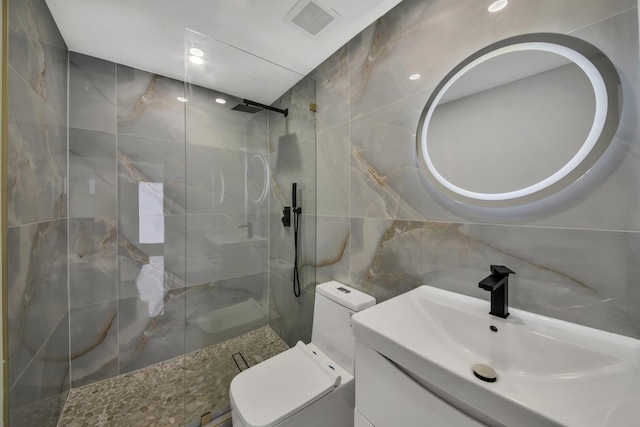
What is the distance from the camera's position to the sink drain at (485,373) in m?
0.64

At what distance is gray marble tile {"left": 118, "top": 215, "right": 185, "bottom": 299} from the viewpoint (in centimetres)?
180

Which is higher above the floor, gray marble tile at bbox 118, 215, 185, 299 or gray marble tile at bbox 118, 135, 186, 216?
gray marble tile at bbox 118, 135, 186, 216

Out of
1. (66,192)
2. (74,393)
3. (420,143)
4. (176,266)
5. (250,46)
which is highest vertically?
(250,46)

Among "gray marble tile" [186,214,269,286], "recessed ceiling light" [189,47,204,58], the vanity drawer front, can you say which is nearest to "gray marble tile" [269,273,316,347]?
"gray marble tile" [186,214,269,286]

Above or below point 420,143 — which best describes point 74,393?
below

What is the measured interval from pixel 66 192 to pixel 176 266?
899mm

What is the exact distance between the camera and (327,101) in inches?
67.1

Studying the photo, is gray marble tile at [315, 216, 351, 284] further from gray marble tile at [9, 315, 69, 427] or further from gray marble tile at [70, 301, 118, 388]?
gray marble tile at [70, 301, 118, 388]

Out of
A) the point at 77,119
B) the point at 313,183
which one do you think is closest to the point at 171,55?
the point at 77,119

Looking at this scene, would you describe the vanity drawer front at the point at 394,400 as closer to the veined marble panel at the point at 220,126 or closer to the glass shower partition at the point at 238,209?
the glass shower partition at the point at 238,209

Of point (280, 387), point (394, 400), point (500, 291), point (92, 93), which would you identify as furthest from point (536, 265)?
point (92, 93)

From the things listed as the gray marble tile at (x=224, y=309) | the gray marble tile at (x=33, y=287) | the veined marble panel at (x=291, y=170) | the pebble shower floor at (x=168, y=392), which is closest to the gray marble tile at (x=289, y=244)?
the veined marble panel at (x=291, y=170)

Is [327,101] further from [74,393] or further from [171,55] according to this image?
[74,393]

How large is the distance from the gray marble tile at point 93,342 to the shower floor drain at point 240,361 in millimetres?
967
